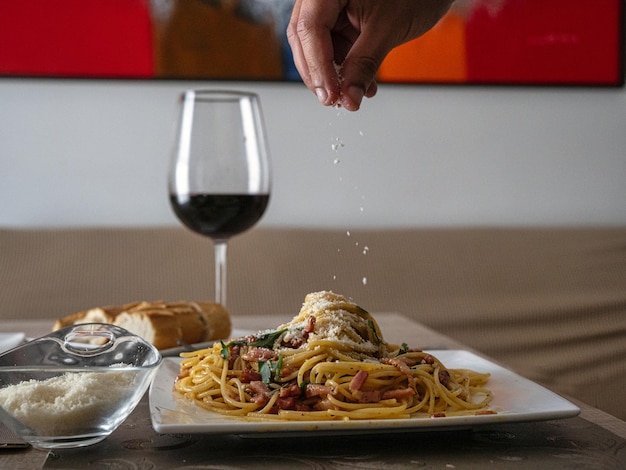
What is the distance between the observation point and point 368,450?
77 centimetres

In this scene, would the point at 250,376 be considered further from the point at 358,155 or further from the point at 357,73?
the point at 358,155

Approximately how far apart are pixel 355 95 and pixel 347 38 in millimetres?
278

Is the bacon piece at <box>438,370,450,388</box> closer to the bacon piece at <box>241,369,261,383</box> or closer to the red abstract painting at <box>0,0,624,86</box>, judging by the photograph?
the bacon piece at <box>241,369,261,383</box>

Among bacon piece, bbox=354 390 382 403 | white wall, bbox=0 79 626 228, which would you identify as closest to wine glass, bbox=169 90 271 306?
bacon piece, bbox=354 390 382 403

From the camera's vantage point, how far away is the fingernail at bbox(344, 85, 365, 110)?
1.13 meters

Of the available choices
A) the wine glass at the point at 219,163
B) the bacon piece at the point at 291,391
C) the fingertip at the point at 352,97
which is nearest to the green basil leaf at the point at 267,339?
the bacon piece at the point at 291,391

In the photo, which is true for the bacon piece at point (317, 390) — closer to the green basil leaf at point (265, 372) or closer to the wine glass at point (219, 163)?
the green basil leaf at point (265, 372)

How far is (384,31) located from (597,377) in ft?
5.87

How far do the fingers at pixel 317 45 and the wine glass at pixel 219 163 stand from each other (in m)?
0.25

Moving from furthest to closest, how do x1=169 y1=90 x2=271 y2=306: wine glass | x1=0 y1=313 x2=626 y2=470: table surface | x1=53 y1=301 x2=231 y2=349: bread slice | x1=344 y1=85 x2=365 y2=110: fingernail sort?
x1=169 y1=90 x2=271 y2=306: wine glass, x1=53 y1=301 x2=231 y2=349: bread slice, x1=344 y1=85 x2=365 y2=110: fingernail, x1=0 y1=313 x2=626 y2=470: table surface

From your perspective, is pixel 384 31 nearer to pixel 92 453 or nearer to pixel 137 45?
pixel 92 453

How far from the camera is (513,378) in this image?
98 cm

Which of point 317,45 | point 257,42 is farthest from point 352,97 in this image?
point 257,42

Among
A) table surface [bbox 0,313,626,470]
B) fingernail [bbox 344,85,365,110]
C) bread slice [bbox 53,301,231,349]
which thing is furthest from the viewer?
bread slice [bbox 53,301,231,349]
